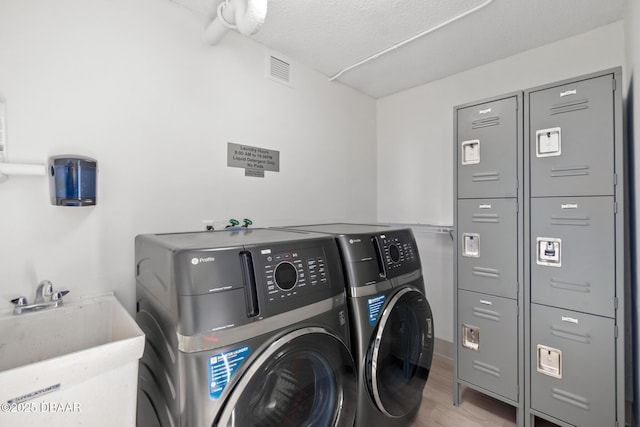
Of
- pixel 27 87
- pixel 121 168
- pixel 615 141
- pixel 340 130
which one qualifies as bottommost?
pixel 121 168

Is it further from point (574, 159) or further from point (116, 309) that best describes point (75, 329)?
point (574, 159)

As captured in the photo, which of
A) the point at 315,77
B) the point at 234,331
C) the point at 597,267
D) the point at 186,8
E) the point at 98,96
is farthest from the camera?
the point at 315,77

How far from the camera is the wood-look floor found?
1845 millimetres

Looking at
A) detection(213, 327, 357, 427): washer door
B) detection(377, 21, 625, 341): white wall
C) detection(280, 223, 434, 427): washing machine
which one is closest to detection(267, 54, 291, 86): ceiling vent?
detection(377, 21, 625, 341): white wall

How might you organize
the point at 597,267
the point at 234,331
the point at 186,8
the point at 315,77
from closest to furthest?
1. the point at 234,331
2. the point at 597,267
3. the point at 186,8
4. the point at 315,77

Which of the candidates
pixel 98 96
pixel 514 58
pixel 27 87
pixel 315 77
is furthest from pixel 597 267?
pixel 27 87

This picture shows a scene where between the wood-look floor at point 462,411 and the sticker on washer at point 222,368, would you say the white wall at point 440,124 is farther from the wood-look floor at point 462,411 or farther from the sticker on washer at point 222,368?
the sticker on washer at point 222,368

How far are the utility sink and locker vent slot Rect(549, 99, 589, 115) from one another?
231 cm

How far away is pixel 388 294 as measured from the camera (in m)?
1.47

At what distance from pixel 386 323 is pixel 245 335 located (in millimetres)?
742

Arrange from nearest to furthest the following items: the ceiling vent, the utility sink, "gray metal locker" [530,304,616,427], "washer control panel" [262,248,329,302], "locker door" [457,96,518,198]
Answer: the utility sink < "washer control panel" [262,248,329,302] < "gray metal locker" [530,304,616,427] < "locker door" [457,96,518,198] < the ceiling vent

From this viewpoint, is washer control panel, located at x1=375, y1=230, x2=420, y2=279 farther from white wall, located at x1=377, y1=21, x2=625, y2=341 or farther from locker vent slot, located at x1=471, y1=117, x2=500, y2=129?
white wall, located at x1=377, y1=21, x2=625, y2=341

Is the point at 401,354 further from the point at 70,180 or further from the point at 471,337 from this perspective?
the point at 70,180

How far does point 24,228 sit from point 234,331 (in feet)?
3.66
